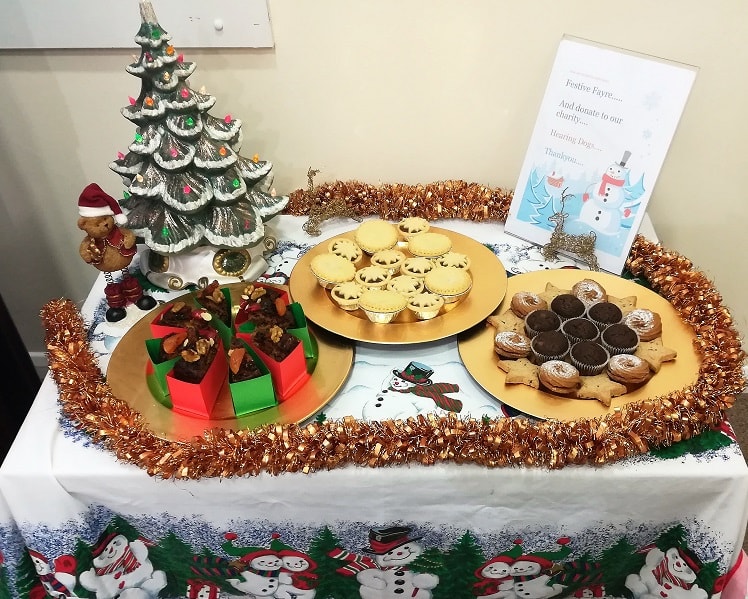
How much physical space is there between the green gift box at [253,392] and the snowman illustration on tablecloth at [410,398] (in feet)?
0.50

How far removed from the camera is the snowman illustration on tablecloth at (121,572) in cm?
101

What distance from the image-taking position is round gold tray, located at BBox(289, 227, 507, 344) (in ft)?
3.50

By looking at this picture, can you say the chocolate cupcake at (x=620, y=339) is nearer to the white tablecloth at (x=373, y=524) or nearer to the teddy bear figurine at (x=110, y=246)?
the white tablecloth at (x=373, y=524)

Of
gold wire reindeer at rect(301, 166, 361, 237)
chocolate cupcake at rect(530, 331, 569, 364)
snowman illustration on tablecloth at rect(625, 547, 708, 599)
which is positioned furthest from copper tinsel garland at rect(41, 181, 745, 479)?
gold wire reindeer at rect(301, 166, 361, 237)

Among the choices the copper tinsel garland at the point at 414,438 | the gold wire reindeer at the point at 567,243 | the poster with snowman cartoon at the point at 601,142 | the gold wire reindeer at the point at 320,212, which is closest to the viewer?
the copper tinsel garland at the point at 414,438

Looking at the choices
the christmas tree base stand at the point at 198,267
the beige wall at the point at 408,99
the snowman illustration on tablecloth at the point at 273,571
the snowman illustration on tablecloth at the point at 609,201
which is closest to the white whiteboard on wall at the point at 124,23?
the beige wall at the point at 408,99

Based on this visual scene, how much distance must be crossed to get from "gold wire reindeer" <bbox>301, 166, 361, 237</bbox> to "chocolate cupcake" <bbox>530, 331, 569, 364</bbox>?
0.55m

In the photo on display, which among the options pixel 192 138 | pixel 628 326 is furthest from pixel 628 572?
pixel 192 138

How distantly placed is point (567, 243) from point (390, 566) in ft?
2.27

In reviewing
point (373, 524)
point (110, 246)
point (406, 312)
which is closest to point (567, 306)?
point (406, 312)

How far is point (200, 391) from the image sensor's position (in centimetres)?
93

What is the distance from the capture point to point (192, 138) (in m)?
1.09

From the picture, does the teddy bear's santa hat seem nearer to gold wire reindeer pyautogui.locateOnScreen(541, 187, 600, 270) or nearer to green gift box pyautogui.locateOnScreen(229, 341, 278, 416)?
green gift box pyautogui.locateOnScreen(229, 341, 278, 416)

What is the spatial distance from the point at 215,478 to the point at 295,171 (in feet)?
2.64
